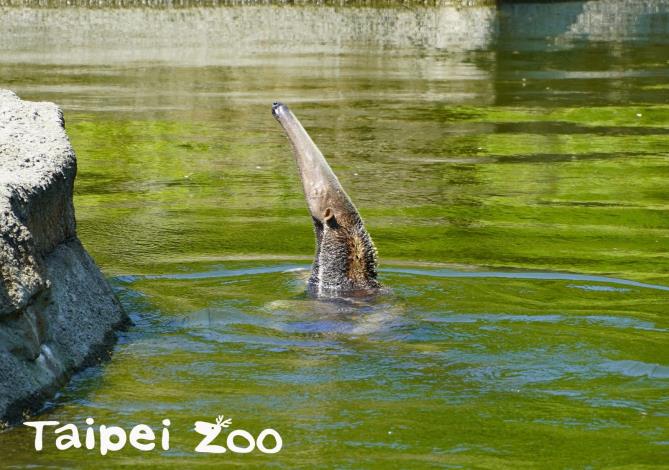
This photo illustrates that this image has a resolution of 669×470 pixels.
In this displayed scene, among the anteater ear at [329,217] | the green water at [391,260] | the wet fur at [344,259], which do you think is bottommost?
the green water at [391,260]

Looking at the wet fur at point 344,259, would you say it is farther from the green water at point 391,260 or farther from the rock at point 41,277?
the rock at point 41,277

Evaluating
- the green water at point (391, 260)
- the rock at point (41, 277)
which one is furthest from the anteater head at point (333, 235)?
the rock at point (41, 277)

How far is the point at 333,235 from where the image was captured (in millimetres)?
7453

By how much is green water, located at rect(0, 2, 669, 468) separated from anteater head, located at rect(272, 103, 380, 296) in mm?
170

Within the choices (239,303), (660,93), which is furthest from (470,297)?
(660,93)

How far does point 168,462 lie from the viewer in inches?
197

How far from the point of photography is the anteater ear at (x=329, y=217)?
7406 millimetres

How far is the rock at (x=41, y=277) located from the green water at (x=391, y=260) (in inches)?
5.3

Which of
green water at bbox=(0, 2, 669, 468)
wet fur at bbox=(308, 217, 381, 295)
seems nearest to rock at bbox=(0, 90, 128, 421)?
green water at bbox=(0, 2, 669, 468)

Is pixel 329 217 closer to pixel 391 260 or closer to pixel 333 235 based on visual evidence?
pixel 333 235

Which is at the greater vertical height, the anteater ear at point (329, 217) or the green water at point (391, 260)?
the anteater ear at point (329, 217)

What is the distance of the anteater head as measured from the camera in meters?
7.41

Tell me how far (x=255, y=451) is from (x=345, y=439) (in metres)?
0.35

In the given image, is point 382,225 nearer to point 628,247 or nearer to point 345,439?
point 628,247
